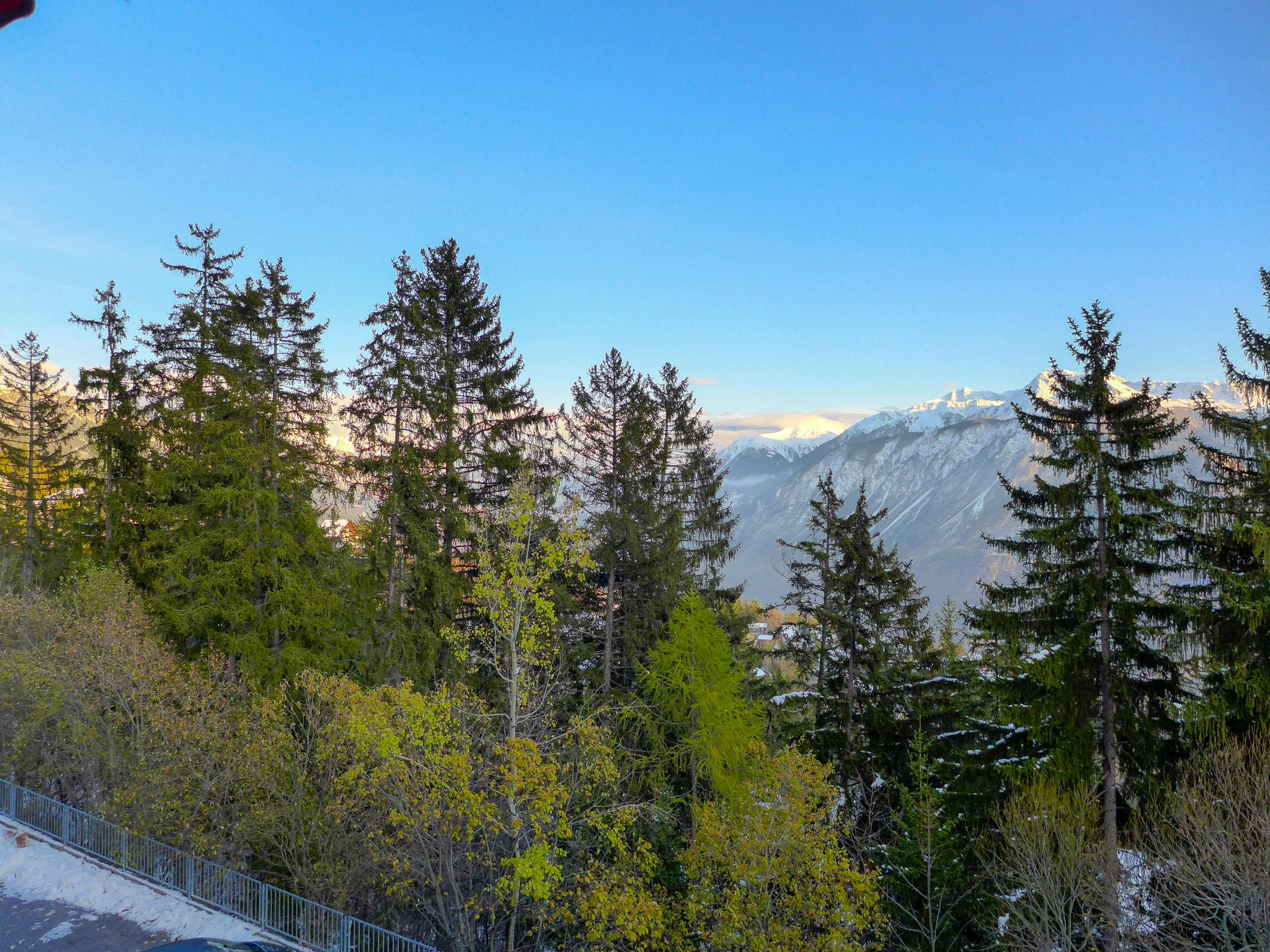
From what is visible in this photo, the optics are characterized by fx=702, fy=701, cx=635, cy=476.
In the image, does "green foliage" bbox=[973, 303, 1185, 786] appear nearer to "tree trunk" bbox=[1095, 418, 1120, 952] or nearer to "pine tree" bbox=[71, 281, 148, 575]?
"tree trunk" bbox=[1095, 418, 1120, 952]

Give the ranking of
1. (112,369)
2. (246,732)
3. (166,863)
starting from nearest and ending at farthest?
(166,863) < (246,732) < (112,369)

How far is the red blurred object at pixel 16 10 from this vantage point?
2674mm

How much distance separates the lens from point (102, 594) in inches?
930

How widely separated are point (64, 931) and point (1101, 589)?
24014 millimetres

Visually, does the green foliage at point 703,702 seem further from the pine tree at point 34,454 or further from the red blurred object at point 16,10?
the pine tree at point 34,454

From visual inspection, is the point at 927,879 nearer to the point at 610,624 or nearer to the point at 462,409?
the point at 610,624

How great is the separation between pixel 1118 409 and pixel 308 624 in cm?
2446

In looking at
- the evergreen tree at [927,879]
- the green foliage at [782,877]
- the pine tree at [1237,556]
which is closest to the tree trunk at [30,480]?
the green foliage at [782,877]

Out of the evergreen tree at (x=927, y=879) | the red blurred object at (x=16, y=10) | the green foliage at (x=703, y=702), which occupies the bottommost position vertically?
the evergreen tree at (x=927, y=879)

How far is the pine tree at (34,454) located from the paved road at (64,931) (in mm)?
22188

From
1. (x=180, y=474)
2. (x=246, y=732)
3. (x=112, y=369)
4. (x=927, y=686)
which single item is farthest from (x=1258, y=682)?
(x=112, y=369)

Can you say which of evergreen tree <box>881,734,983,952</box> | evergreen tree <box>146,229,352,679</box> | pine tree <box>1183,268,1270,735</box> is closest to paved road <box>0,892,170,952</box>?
evergreen tree <box>146,229,352,679</box>

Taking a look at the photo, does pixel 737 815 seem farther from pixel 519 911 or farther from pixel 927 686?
pixel 927 686

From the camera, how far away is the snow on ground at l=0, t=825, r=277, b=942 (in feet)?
50.4
